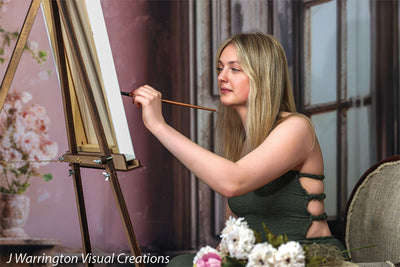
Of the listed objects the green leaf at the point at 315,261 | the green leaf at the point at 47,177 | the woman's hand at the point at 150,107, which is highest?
the woman's hand at the point at 150,107

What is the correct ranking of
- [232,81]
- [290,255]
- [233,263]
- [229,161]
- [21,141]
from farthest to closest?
[21,141]
[232,81]
[229,161]
[233,263]
[290,255]

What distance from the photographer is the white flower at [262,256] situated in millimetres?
1068

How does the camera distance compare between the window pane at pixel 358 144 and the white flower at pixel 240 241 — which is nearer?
the white flower at pixel 240 241

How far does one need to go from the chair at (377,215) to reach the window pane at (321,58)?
87 centimetres

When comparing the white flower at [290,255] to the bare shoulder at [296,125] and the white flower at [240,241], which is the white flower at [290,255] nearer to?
the white flower at [240,241]

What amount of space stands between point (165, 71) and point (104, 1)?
0.47m

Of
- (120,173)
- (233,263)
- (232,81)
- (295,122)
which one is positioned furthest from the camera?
(120,173)

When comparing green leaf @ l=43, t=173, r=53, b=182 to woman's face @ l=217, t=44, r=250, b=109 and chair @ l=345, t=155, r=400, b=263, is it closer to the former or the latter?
woman's face @ l=217, t=44, r=250, b=109

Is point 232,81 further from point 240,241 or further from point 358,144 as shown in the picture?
point 358,144

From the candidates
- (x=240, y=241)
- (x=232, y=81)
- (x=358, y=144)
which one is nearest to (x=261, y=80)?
(x=232, y=81)

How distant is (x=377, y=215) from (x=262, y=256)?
0.73 m

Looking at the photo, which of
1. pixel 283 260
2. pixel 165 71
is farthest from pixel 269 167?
pixel 165 71

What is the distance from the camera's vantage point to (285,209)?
60.5 inches

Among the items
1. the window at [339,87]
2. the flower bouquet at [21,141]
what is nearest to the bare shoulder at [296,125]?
the window at [339,87]
